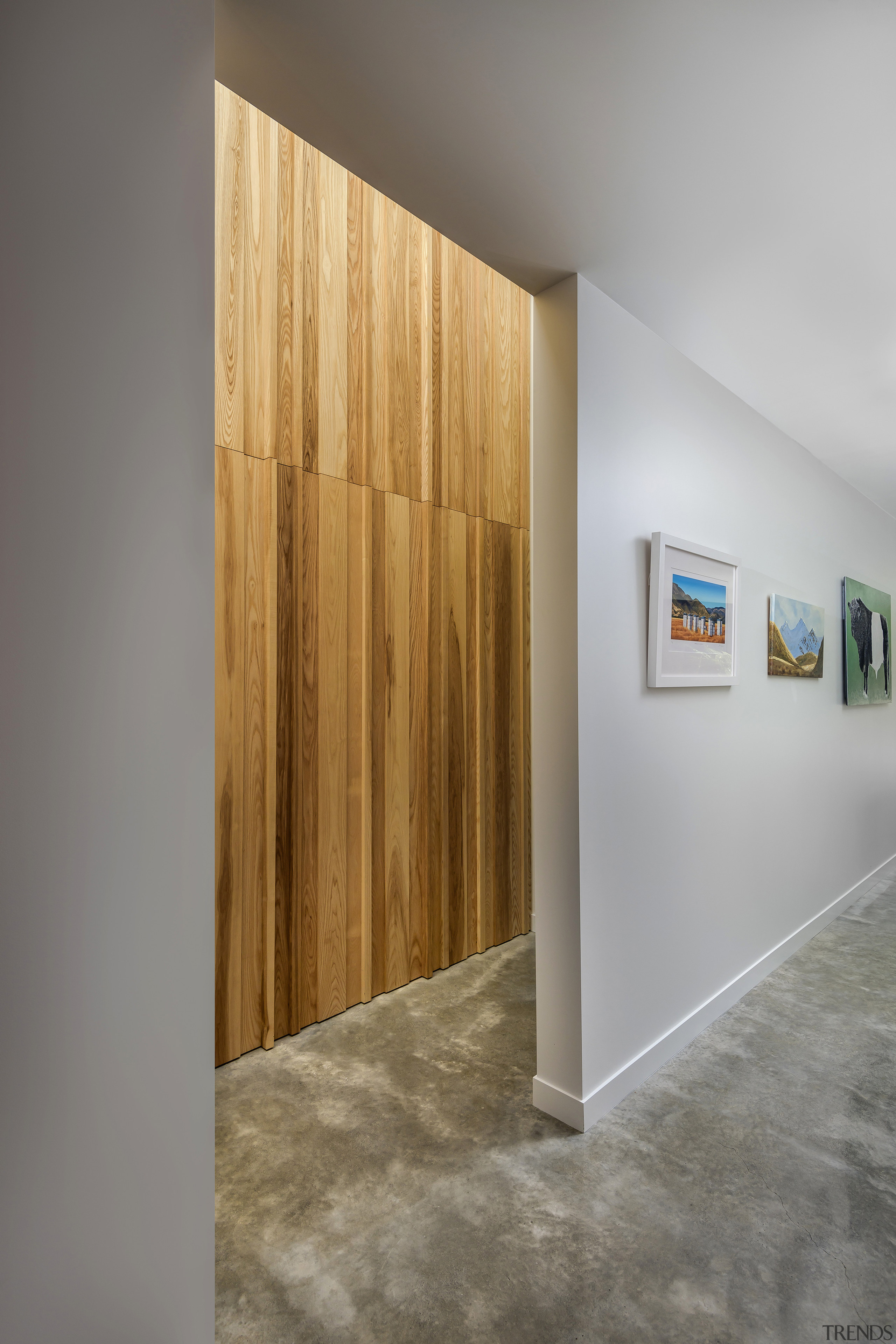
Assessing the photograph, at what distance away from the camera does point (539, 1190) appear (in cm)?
185

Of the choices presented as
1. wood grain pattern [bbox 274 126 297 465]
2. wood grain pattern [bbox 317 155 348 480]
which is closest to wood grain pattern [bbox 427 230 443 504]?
wood grain pattern [bbox 317 155 348 480]

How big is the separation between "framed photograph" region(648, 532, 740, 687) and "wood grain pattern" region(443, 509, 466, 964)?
3.75ft

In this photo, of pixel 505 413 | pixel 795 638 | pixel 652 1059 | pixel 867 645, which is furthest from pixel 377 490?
pixel 867 645

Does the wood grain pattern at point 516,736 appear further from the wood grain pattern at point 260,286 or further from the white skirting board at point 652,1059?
the wood grain pattern at point 260,286

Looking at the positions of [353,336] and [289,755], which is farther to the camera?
[353,336]

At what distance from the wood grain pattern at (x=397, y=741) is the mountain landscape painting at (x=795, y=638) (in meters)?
1.76

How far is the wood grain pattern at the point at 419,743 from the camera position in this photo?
10.3ft

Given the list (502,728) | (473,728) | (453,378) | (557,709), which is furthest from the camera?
(502,728)

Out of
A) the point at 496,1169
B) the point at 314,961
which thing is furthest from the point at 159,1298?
the point at 314,961

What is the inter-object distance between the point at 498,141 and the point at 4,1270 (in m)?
2.35

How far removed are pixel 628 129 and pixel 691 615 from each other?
1.54 m

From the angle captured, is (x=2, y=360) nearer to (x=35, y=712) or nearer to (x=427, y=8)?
(x=35, y=712)

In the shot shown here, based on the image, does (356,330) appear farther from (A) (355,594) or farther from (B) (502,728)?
(B) (502,728)

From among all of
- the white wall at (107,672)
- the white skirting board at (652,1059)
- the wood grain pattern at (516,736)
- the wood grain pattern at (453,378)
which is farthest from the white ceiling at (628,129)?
the white skirting board at (652,1059)
